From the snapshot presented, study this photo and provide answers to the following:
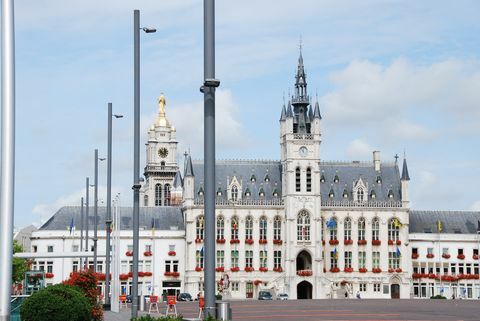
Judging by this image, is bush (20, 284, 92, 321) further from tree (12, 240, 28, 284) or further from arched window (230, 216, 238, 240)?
arched window (230, 216, 238, 240)

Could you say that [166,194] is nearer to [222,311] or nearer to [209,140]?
[222,311]

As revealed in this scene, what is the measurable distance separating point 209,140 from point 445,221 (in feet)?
377

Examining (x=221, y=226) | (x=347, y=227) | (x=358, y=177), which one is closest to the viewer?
(x=221, y=226)

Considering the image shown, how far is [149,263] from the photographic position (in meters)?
121

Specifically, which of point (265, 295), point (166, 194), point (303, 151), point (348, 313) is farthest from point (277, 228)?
point (348, 313)

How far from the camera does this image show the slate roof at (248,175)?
401ft

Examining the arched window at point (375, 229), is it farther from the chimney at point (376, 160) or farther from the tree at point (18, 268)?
the tree at point (18, 268)

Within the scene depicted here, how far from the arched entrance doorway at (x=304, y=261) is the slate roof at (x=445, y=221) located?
15039 millimetres

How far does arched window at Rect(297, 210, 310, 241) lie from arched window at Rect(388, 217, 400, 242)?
1052 cm

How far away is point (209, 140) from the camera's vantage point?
1883 centimetres

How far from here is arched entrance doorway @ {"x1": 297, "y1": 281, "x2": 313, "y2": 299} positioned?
11994cm

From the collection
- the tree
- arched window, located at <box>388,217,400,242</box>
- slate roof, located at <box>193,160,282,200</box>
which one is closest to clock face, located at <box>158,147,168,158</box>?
slate roof, located at <box>193,160,282,200</box>

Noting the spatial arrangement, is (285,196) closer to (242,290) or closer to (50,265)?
(242,290)

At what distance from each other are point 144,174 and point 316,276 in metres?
60.4
